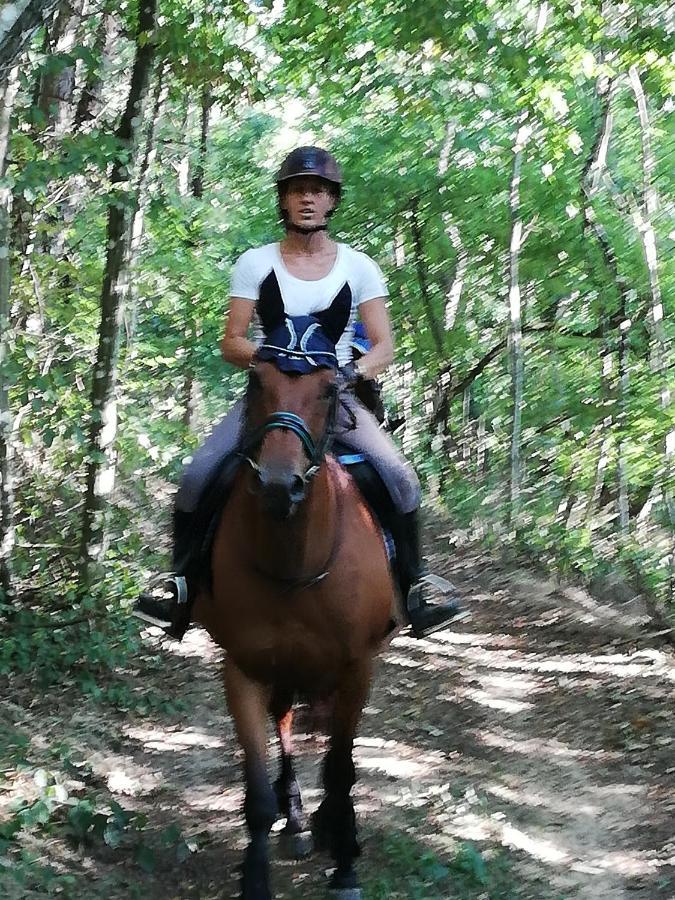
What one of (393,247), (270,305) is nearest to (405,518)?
(270,305)

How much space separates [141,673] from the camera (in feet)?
23.6

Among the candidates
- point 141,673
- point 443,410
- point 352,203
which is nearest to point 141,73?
point 141,673

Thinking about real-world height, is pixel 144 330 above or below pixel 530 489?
above

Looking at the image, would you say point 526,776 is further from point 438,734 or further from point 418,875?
point 418,875

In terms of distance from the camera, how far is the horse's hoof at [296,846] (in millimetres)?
4676

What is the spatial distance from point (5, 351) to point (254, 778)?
3360 millimetres

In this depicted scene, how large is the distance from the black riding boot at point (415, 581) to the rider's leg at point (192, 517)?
904mm

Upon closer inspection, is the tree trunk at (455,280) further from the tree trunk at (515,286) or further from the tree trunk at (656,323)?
the tree trunk at (656,323)

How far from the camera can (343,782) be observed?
4434 millimetres

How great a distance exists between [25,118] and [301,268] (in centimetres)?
299

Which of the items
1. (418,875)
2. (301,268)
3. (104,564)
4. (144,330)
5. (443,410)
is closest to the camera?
(301,268)

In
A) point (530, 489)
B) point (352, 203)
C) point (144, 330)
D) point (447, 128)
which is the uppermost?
point (447, 128)

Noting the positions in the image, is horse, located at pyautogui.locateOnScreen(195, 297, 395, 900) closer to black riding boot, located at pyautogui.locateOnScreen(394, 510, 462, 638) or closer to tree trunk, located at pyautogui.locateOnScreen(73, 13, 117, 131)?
black riding boot, located at pyautogui.locateOnScreen(394, 510, 462, 638)

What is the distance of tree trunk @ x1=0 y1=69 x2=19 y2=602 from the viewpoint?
5578mm
